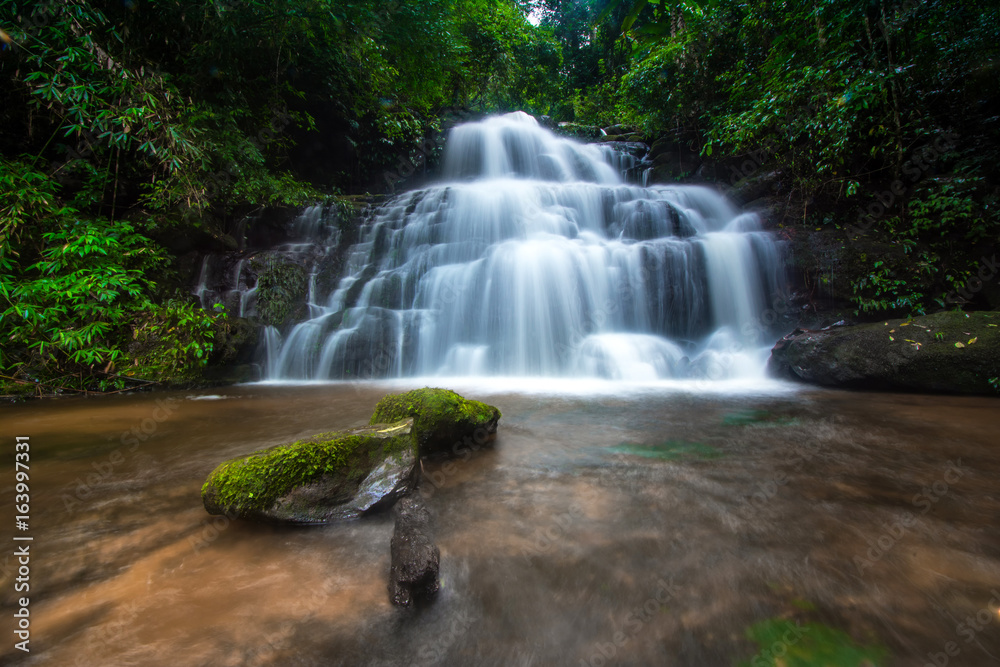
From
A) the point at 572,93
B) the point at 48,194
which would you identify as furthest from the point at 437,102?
the point at 48,194

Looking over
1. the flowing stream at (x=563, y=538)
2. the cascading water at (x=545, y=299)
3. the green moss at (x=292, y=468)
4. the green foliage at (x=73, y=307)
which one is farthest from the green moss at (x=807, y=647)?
the green foliage at (x=73, y=307)

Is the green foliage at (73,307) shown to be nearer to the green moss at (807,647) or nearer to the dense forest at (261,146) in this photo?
the dense forest at (261,146)

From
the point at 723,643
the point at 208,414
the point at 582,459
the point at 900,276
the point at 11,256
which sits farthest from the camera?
the point at 900,276

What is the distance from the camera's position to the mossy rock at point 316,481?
1969mm

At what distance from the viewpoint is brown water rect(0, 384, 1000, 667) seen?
1.26 metres

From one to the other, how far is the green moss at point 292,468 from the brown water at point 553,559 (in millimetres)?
137

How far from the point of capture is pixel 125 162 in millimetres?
7172

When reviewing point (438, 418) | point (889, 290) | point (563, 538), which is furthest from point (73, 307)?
point (889, 290)

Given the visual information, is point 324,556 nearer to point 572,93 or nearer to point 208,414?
point 208,414

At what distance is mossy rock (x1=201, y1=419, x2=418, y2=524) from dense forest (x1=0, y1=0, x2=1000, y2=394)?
5075 millimetres

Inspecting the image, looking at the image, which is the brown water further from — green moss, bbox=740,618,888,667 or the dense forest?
the dense forest

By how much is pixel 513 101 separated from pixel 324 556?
21.1 m

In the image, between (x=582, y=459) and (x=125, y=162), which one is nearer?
(x=582, y=459)

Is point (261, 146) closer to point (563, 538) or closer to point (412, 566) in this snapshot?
point (412, 566)
